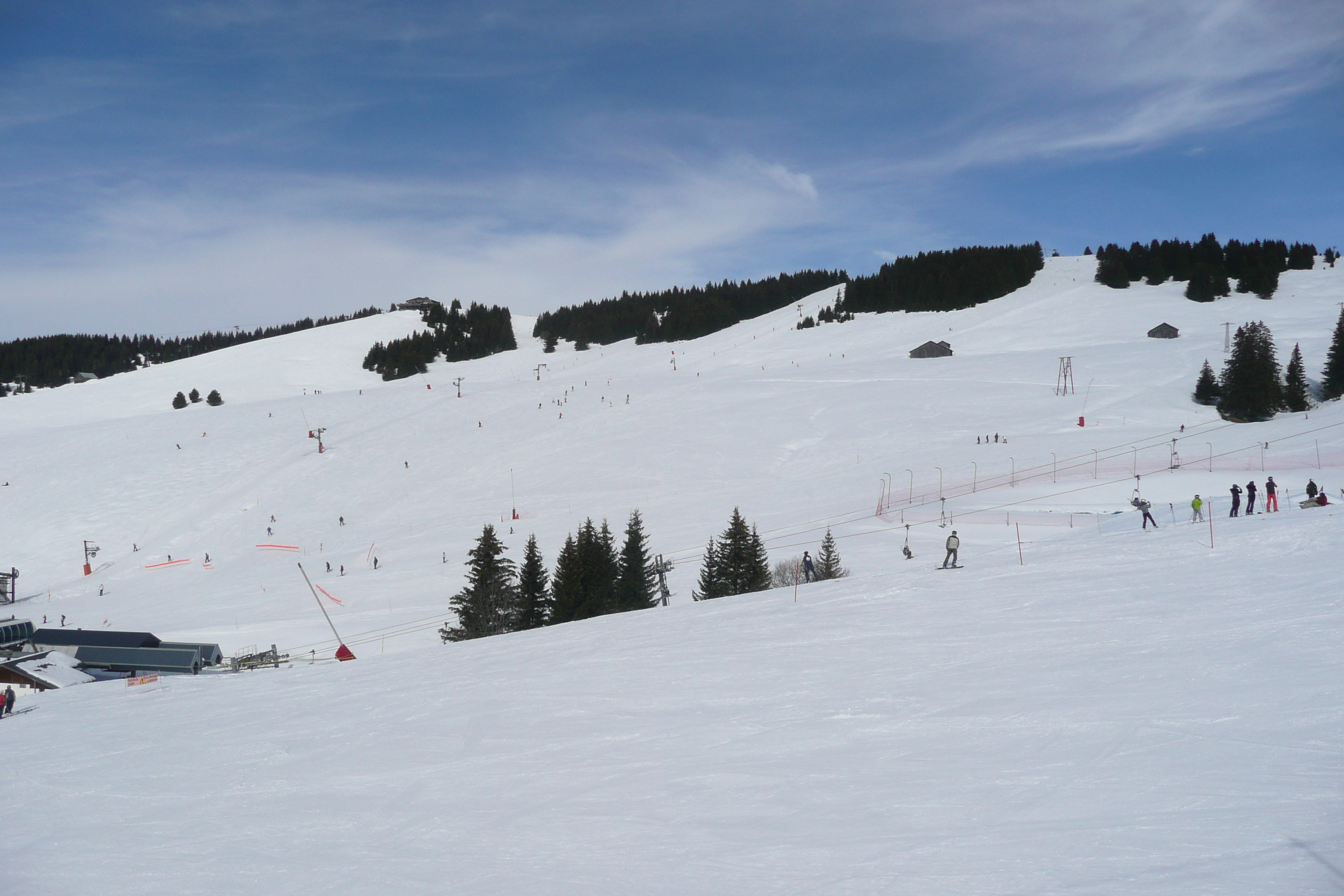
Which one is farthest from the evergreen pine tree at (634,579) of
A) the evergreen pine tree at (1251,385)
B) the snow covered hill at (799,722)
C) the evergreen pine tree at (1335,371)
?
the evergreen pine tree at (1335,371)

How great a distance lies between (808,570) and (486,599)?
9496 millimetres

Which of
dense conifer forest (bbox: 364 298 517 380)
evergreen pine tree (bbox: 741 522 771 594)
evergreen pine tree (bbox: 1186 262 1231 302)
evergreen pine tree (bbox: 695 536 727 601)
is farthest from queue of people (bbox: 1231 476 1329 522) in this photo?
dense conifer forest (bbox: 364 298 517 380)

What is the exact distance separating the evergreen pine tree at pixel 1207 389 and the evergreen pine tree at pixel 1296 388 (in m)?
3.68

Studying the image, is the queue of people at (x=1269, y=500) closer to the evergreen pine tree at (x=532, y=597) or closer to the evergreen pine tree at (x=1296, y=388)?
the evergreen pine tree at (x=532, y=597)

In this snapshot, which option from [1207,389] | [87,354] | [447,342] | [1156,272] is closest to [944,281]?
[1156,272]

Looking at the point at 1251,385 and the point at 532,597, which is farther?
the point at 1251,385

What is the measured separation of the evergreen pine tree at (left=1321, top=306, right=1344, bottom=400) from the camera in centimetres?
5044

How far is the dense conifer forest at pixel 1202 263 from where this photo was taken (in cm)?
8519

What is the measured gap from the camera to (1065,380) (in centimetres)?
5447

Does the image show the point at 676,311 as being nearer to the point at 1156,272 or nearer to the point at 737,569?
the point at 1156,272

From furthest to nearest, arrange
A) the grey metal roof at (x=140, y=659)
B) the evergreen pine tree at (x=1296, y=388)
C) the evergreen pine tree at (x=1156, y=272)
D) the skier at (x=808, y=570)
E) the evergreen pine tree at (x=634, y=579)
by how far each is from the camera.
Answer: the evergreen pine tree at (x=1156, y=272), the evergreen pine tree at (x=1296, y=388), the evergreen pine tree at (x=634, y=579), the grey metal roof at (x=140, y=659), the skier at (x=808, y=570)

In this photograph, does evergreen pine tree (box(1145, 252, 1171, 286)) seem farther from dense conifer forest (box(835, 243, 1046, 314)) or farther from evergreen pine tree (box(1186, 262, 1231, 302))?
dense conifer forest (box(835, 243, 1046, 314))

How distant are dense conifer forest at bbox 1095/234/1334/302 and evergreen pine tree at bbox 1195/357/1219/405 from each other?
4212 centimetres

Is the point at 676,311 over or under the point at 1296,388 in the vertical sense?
over
